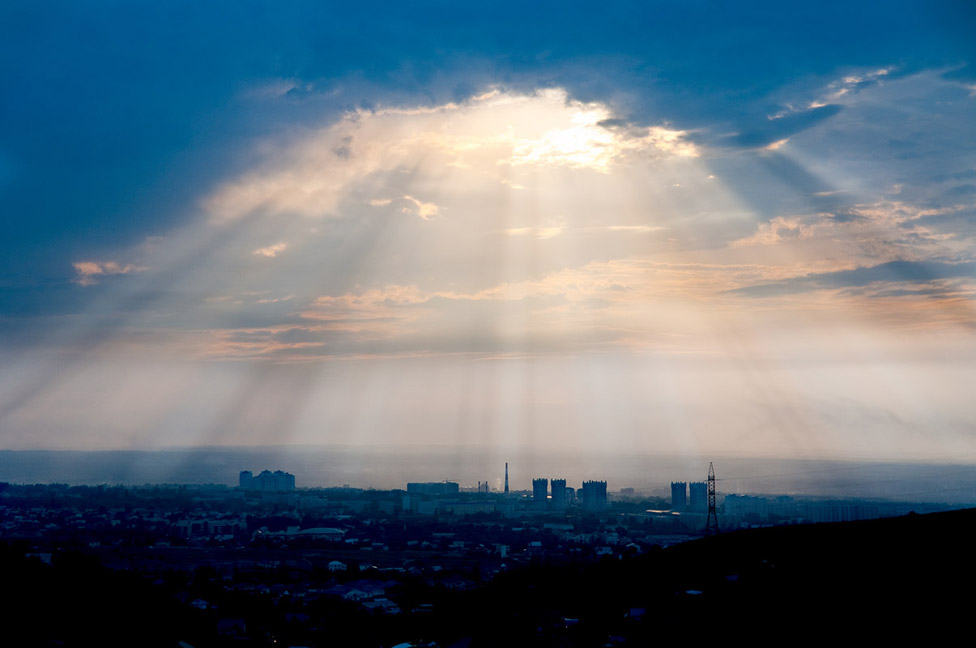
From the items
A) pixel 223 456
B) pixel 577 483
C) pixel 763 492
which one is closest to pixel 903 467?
pixel 763 492

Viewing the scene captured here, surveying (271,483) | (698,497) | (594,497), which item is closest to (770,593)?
(698,497)

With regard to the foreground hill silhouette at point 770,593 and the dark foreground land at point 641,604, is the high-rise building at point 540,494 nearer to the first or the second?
the dark foreground land at point 641,604

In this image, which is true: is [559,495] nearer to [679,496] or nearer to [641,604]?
[679,496]

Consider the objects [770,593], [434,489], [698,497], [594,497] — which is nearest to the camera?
[770,593]

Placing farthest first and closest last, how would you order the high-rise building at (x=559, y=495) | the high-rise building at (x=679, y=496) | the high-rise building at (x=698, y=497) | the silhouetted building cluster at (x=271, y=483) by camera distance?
the silhouetted building cluster at (x=271, y=483) < the high-rise building at (x=559, y=495) < the high-rise building at (x=679, y=496) < the high-rise building at (x=698, y=497)

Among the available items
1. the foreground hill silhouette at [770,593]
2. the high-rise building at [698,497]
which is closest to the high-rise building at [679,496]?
the high-rise building at [698,497]

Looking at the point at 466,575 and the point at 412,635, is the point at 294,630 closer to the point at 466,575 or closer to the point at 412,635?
the point at 412,635
